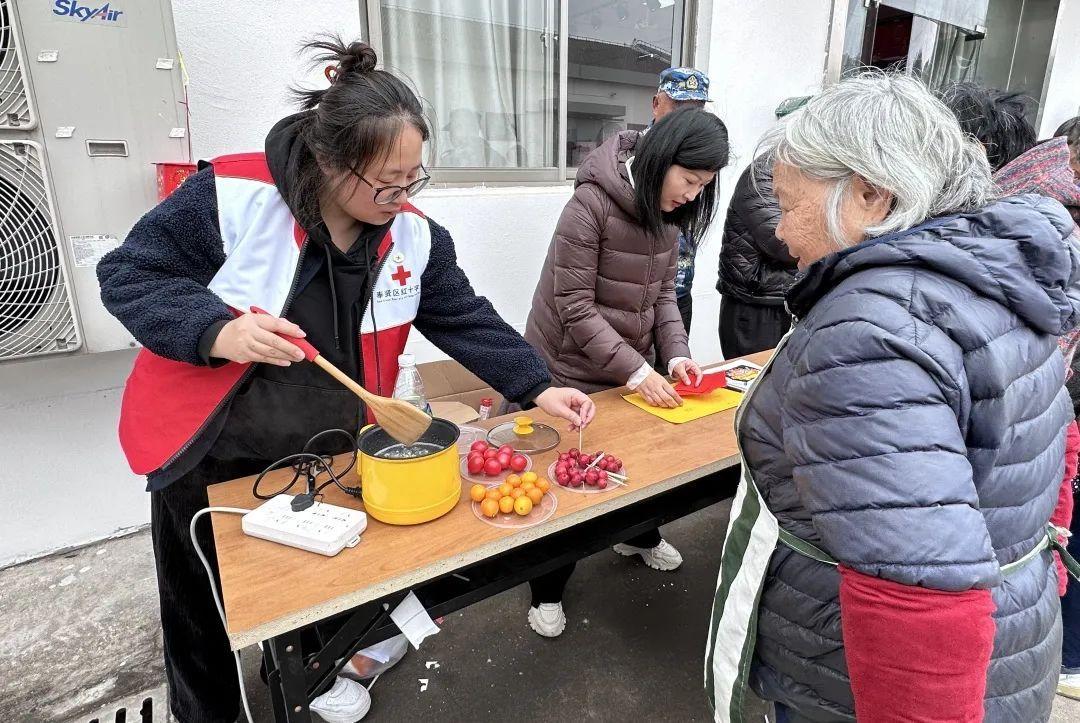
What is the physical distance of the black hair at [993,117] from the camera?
1.55m

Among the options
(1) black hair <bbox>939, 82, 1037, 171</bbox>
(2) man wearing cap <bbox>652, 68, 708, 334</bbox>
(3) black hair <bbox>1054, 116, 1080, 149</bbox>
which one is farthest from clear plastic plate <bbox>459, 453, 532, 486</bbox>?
(3) black hair <bbox>1054, 116, 1080, 149</bbox>

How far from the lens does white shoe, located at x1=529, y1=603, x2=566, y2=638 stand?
2.10 meters

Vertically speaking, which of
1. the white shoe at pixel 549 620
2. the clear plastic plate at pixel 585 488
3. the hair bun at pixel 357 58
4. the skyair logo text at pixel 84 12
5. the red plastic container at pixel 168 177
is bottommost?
the white shoe at pixel 549 620

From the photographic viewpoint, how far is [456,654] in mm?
2041

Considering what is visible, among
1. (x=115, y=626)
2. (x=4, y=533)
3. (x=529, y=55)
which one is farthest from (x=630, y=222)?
(x=4, y=533)

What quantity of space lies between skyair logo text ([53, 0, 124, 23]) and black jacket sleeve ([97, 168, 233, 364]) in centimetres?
96

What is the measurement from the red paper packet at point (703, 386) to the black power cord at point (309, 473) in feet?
3.37

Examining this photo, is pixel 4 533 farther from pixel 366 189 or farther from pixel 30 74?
pixel 366 189

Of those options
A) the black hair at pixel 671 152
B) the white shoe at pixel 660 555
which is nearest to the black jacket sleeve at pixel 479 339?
the black hair at pixel 671 152

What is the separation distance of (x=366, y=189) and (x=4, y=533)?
2284 millimetres

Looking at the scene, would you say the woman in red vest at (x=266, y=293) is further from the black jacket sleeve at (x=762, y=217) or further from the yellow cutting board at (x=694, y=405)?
the black jacket sleeve at (x=762, y=217)

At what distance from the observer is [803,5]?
3775 millimetres

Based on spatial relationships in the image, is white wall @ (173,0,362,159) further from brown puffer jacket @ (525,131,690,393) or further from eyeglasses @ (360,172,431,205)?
eyeglasses @ (360,172,431,205)

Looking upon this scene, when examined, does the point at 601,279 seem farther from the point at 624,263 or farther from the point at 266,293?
the point at 266,293
